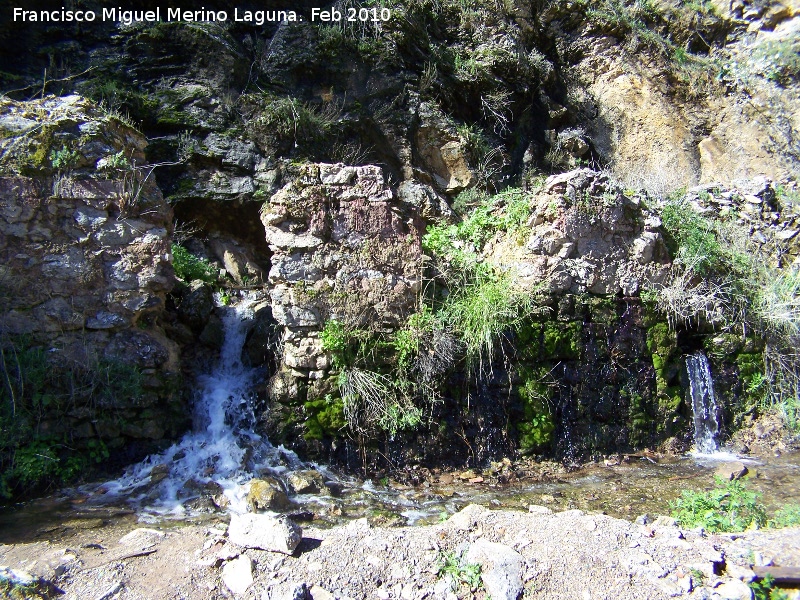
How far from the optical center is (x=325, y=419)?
5059 mm

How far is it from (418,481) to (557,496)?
121cm

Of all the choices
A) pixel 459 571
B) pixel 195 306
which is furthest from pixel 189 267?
pixel 459 571

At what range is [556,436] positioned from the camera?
5410 millimetres

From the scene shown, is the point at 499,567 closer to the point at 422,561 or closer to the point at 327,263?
the point at 422,561

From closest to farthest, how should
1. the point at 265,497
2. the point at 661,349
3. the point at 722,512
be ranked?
the point at 722,512 → the point at 265,497 → the point at 661,349

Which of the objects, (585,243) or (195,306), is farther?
(195,306)

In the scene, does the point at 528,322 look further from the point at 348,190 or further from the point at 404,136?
the point at 404,136

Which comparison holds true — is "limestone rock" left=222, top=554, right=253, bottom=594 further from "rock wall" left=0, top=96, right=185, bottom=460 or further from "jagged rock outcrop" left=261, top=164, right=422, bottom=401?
"rock wall" left=0, top=96, right=185, bottom=460

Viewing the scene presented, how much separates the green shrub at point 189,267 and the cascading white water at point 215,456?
121 cm

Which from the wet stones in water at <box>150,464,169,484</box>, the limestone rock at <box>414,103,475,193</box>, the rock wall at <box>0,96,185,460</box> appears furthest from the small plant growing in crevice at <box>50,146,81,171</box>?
the limestone rock at <box>414,103,475,193</box>

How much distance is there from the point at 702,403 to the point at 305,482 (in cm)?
424

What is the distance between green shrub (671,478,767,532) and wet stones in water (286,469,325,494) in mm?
2770

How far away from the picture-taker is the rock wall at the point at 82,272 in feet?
15.4

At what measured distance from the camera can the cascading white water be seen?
4.56 meters
